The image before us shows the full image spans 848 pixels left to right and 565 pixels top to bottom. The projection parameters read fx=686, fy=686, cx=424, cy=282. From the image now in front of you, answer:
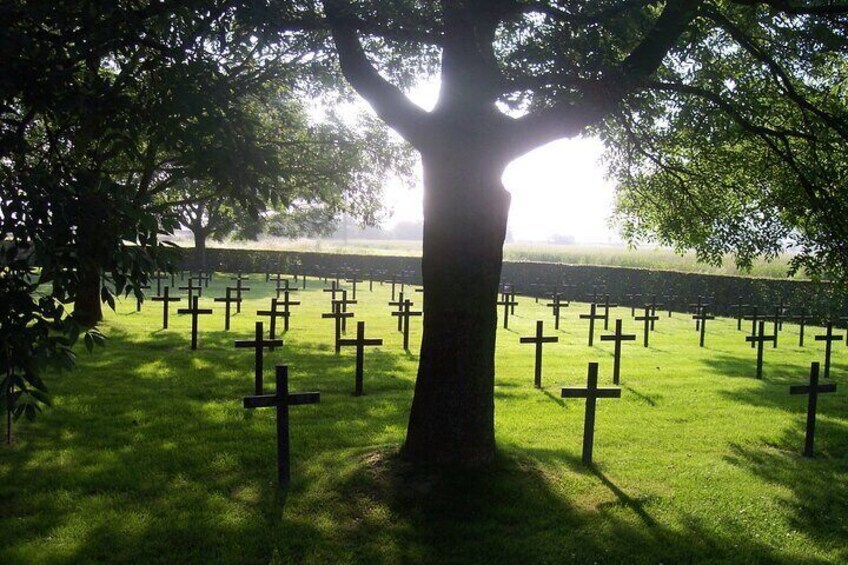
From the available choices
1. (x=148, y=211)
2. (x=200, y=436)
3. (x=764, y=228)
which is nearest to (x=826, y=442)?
Result: (x=764, y=228)

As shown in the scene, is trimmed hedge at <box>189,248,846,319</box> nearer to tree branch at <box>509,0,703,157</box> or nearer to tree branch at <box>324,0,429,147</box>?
tree branch at <box>509,0,703,157</box>

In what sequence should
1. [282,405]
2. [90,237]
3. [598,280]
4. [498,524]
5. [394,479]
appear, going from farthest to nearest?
[598,280] → [282,405] → [394,479] → [498,524] → [90,237]

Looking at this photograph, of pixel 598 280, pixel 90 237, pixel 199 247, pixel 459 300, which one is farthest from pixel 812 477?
pixel 199 247

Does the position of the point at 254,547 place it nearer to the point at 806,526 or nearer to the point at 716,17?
the point at 806,526

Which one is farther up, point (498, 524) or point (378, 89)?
point (378, 89)

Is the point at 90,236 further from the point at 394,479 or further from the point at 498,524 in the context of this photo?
the point at 498,524

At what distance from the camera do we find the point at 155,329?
16922 millimetres

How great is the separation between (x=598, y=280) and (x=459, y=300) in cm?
2988

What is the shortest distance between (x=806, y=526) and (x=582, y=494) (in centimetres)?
195

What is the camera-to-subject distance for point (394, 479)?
6266 millimetres

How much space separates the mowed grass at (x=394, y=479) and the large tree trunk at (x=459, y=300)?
1.26 ft

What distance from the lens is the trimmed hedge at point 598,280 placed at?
26.2 metres

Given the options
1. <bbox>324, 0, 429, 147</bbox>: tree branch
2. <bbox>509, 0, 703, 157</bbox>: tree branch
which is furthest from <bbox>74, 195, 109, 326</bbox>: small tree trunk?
<bbox>509, 0, 703, 157</bbox>: tree branch

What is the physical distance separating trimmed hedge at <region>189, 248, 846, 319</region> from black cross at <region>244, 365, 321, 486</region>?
7789 mm
